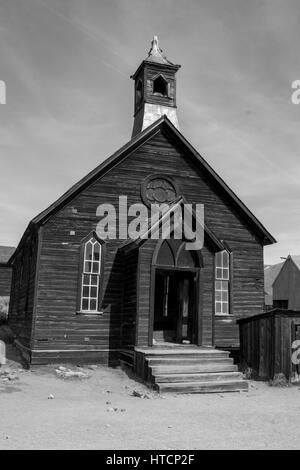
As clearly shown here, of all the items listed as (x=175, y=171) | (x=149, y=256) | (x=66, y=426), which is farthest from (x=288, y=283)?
(x=66, y=426)

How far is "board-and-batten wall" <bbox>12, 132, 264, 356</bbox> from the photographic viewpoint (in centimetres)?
1501

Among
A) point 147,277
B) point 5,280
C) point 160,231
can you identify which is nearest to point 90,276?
point 147,277

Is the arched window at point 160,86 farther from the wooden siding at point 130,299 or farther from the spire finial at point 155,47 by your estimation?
the wooden siding at point 130,299

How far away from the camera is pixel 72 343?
49.2ft

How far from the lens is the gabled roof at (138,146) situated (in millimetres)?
15383

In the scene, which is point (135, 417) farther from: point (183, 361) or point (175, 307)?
point (175, 307)

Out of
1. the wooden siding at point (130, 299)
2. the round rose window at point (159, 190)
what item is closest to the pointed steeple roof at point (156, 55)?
the round rose window at point (159, 190)

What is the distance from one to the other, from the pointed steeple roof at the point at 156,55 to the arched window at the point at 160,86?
74 centimetres

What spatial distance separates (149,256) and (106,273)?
7.01ft

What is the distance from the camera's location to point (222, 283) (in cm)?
1705

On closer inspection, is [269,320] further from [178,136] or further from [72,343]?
[178,136]

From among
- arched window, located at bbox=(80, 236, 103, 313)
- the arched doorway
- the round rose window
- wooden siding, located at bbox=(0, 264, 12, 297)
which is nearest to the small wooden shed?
the arched doorway

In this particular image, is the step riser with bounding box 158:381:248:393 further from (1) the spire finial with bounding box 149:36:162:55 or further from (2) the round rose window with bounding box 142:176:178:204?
(1) the spire finial with bounding box 149:36:162:55

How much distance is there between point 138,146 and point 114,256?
14.2ft
